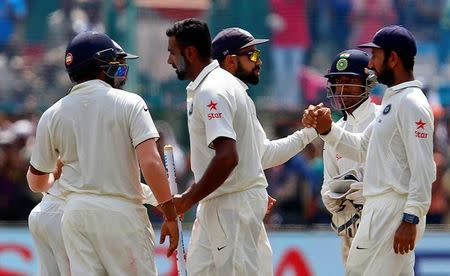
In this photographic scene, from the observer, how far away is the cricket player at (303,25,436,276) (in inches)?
310

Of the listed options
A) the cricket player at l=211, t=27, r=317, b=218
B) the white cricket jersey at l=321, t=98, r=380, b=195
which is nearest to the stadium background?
the white cricket jersey at l=321, t=98, r=380, b=195

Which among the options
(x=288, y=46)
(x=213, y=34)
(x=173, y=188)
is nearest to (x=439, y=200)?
(x=288, y=46)

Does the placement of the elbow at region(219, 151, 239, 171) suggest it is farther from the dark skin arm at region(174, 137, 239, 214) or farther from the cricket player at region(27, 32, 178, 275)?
the cricket player at region(27, 32, 178, 275)

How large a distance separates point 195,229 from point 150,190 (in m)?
0.38

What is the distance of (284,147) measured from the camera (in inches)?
364

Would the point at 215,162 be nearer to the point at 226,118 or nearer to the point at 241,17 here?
the point at 226,118

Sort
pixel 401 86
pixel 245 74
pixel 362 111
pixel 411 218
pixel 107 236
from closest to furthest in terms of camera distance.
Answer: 1. pixel 411 218
2. pixel 107 236
3. pixel 401 86
4. pixel 245 74
5. pixel 362 111

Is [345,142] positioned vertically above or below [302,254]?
above

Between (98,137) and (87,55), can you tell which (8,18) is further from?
(98,137)

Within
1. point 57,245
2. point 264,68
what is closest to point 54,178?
point 57,245

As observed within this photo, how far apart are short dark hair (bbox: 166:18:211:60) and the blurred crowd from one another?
6.80 m

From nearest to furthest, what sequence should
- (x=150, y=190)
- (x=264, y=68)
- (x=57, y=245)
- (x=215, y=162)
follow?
(x=215, y=162) < (x=150, y=190) < (x=57, y=245) < (x=264, y=68)

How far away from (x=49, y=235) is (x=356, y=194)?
2.13 meters

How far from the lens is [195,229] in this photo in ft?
27.6
